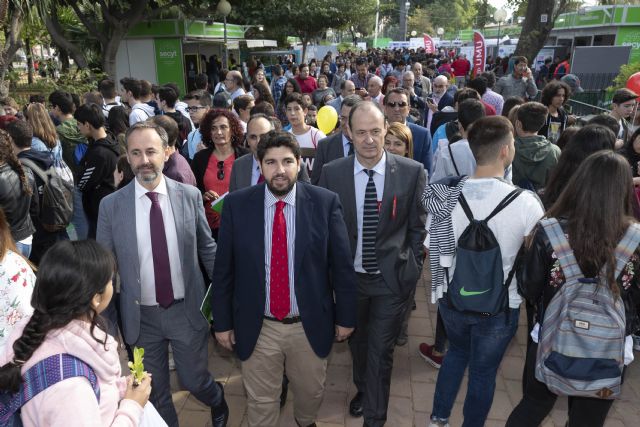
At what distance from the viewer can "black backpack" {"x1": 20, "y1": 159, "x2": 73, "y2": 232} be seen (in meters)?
4.14

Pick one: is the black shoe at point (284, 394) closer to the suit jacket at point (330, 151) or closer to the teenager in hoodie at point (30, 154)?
the suit jacket at point (330, 151)

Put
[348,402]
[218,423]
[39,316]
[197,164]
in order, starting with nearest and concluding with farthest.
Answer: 1. [39,316]
2. [218,423]
3. [348,402]
4. [197,164]

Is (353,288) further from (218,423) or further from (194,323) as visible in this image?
(218,423)

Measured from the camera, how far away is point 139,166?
9.57ft

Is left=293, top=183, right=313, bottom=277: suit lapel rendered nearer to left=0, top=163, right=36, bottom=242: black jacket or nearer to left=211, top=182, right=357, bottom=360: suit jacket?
left=211, top=182, right=357, bottom=360: suit jacket

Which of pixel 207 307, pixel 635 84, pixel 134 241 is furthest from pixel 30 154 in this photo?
pixel 635 84

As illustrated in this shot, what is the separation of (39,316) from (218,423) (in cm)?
195

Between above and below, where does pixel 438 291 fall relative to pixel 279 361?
above

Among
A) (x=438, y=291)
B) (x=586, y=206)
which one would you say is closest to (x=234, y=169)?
(x=438, y=291)

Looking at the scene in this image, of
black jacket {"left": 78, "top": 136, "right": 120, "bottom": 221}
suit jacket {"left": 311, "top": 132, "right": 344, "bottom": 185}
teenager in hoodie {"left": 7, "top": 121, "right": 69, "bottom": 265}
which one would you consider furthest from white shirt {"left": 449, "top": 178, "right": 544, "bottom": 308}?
teenager in hoodie {"left": 7, "top": 121, "right": 69, "bottom": 265}

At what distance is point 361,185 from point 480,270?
36.7 inches

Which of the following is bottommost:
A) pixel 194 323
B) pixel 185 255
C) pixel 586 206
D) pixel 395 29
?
pixel 194 323

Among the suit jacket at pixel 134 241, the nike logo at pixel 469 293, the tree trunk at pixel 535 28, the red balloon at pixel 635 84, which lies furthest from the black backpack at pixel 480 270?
the tree trunk at pixel 535 28

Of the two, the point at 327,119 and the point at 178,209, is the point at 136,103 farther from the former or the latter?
the point at 178,209
